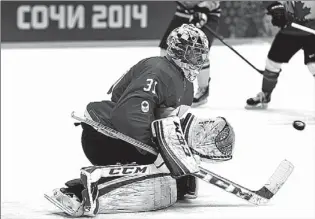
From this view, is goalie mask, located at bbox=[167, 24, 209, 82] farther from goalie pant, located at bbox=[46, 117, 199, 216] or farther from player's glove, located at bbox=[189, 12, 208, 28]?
player's glove, located at bbox=[189, 12, 208, 28]

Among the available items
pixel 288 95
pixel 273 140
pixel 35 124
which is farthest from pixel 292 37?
pixel 35 124

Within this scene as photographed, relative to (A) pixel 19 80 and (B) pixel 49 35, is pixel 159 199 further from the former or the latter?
(B) pixel 49 35

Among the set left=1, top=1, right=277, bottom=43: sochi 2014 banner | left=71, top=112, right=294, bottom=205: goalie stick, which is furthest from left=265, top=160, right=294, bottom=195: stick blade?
left=1, top=1, right=277, bottom=43: sochi 2014 banner

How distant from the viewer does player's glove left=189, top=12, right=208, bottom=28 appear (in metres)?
3.92

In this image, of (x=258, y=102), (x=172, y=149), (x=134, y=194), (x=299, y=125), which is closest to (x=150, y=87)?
(x=172, y=149)

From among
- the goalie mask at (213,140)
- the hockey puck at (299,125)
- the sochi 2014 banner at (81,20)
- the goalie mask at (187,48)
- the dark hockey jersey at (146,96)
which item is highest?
the goalie mask at (187,48)

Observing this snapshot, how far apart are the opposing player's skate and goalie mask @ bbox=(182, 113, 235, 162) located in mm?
859

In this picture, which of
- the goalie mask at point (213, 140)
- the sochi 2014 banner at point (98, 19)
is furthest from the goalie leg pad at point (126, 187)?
the sochi 2014 banner at point (98, 19)

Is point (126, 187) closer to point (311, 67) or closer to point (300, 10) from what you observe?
point (300, 10)

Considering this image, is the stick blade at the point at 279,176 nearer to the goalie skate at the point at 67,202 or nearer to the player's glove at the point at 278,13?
the goalie skate at the point at 67,202

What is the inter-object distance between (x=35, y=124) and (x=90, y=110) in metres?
0.80

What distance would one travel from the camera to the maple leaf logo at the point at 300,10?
353 centimetres

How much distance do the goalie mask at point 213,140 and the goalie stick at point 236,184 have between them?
46 mm

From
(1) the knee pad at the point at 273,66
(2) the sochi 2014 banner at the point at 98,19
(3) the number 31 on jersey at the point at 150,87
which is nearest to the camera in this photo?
(3) the number 31 on jersey at the point at 150,87
